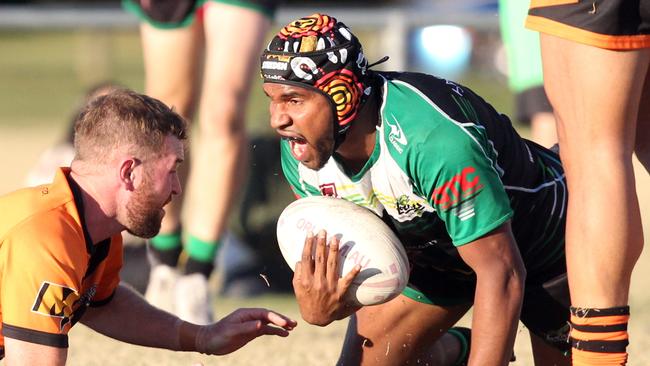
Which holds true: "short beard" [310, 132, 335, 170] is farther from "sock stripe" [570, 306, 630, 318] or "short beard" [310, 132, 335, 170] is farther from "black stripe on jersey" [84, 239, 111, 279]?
"sock stripe" [570, 306, 630, 318]

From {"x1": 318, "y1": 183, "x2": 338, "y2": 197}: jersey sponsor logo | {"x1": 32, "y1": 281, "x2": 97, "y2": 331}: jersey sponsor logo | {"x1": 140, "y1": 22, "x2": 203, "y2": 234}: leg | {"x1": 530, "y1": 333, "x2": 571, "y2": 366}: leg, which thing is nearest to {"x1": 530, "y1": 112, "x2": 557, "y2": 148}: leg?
{"x1": 530, "y1": 333, "x2": 571, "y2": 366}: leg

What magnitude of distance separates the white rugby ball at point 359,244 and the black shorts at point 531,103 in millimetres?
2151

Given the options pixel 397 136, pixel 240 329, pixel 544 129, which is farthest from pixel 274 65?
pixel 544 129

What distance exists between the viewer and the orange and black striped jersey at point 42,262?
3736mm

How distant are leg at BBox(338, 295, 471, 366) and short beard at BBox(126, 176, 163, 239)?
1.13m

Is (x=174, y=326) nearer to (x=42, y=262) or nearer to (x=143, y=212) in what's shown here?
(x=143, y=212)

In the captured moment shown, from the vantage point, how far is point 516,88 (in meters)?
6.78

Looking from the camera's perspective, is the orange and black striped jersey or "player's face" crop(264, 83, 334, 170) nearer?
the orange and black striped jersey

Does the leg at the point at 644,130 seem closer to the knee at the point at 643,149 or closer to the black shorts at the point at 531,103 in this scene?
the knee at the point at 643,149

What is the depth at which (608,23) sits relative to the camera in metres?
3.86

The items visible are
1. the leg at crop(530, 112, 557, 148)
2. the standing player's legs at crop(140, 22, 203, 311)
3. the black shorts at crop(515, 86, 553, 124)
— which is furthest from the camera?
the standing player's legs at crop(140, 22, 203, 311)

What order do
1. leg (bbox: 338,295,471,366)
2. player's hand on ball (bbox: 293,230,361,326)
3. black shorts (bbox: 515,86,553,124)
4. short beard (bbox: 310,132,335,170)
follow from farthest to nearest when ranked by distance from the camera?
black shorts (bbox: 515,86,553,124)
leg (bbox: 338,295,471,366)
short beard (bbox: 310,132,335,170)
player's hand on ball (bbox: 293,230,361,326)

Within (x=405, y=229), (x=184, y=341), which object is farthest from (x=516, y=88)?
(x=184, y=341)

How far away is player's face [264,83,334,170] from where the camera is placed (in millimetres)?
4172
